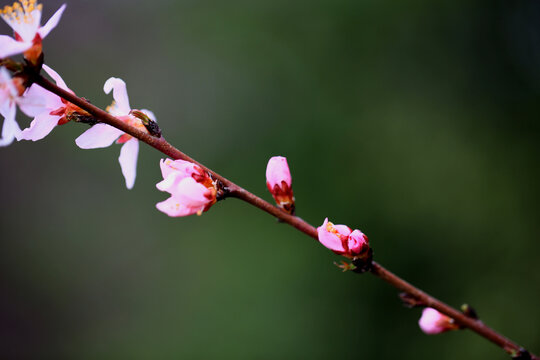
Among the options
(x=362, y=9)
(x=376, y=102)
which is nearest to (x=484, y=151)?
(x=376, y=102)

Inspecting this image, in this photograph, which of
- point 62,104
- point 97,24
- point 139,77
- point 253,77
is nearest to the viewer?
point 62,104

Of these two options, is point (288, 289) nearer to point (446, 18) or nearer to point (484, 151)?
point (484, 151)

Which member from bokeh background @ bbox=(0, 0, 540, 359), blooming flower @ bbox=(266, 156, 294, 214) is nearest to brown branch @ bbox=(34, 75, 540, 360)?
blooming flower @ bbox=(266, 156, 294, 214)

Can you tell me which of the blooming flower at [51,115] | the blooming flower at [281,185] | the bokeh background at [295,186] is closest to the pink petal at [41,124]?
the blooming flower at [51,115]

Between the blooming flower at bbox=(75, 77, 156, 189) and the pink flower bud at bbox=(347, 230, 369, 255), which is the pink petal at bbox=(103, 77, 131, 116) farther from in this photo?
the pink flower bud at bbox=(347, 230, 369, 255)

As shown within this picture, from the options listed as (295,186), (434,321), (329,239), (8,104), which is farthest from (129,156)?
(295,186)

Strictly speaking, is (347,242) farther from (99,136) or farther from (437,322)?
(99,136)

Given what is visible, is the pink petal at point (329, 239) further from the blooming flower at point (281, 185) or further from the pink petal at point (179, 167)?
the pink petal at point (179, 167)
